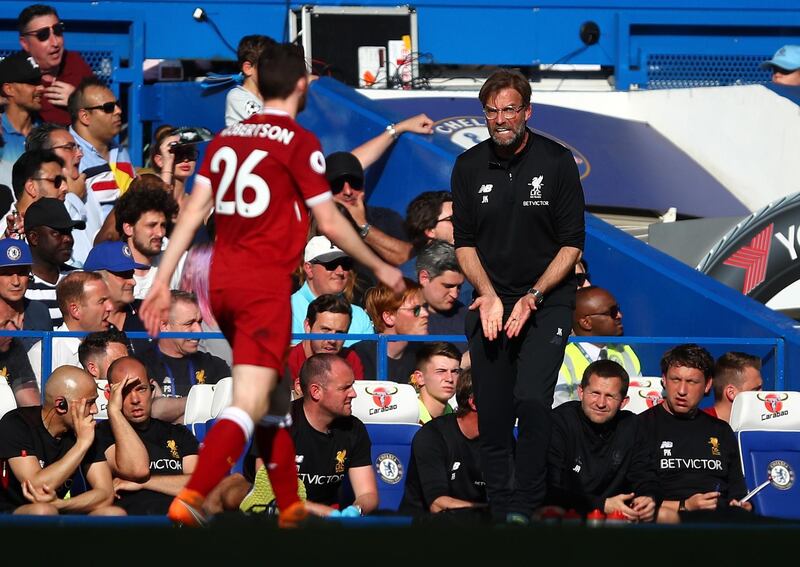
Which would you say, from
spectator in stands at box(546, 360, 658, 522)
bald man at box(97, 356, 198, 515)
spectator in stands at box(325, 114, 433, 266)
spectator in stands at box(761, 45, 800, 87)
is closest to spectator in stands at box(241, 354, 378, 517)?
bald man at box(97, 356, 198, 515)

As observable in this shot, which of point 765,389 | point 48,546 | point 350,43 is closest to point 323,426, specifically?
point 765,389

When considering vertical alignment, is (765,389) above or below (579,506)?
above

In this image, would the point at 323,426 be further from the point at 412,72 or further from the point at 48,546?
the point at 412,72

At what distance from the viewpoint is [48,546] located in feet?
9.48

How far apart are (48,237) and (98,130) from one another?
1928mm

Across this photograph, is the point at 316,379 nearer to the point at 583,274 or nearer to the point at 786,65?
the point at 583,274

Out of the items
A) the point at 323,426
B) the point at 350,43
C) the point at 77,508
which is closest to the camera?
the point at 77,508

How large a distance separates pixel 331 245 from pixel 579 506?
106 inches

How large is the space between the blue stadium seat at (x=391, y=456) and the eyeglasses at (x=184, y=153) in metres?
3.45

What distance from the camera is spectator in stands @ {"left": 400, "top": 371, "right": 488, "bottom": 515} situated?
693 centimetres

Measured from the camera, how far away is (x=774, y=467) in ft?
25.0

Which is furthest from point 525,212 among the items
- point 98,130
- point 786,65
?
point 786,65

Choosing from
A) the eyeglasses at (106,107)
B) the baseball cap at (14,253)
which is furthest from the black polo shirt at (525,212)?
the eyeglasses at (106,107)

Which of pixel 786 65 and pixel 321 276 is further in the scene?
pixel 786 65
